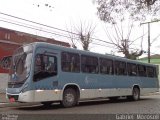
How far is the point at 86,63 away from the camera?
1877 centimetres

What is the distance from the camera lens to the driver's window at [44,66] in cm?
1571

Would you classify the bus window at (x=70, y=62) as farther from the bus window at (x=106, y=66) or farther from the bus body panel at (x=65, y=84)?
the bus window at (x=106, y=66)

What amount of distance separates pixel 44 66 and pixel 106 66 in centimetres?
565

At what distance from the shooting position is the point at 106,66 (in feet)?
67.9

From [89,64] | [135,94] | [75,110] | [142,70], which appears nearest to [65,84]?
[75,110]

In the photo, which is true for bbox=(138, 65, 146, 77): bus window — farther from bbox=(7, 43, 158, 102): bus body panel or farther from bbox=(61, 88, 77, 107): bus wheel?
bbox=(61, 88, 77, 107): bus wheel

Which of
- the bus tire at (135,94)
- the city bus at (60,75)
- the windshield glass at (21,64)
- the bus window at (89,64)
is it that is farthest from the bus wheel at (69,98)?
the bus tire at (135,94)

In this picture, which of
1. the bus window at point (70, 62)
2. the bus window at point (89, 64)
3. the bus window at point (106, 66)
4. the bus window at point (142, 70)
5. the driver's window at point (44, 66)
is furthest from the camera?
the bus window at point (142, 70)

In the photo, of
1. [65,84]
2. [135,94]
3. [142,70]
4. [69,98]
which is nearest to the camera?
[65,84]

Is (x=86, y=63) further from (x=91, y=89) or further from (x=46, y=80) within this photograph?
(x=46, y=80)

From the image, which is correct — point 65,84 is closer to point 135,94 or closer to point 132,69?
point 132,69

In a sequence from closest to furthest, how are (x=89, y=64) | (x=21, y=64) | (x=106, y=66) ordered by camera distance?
(x=21, y=64), (x=89, y=64), (x=106, y=66)

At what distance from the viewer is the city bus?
614 inches

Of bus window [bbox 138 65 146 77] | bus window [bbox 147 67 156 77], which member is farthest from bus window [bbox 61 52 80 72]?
bus window [bbox 147 67 156 77]
